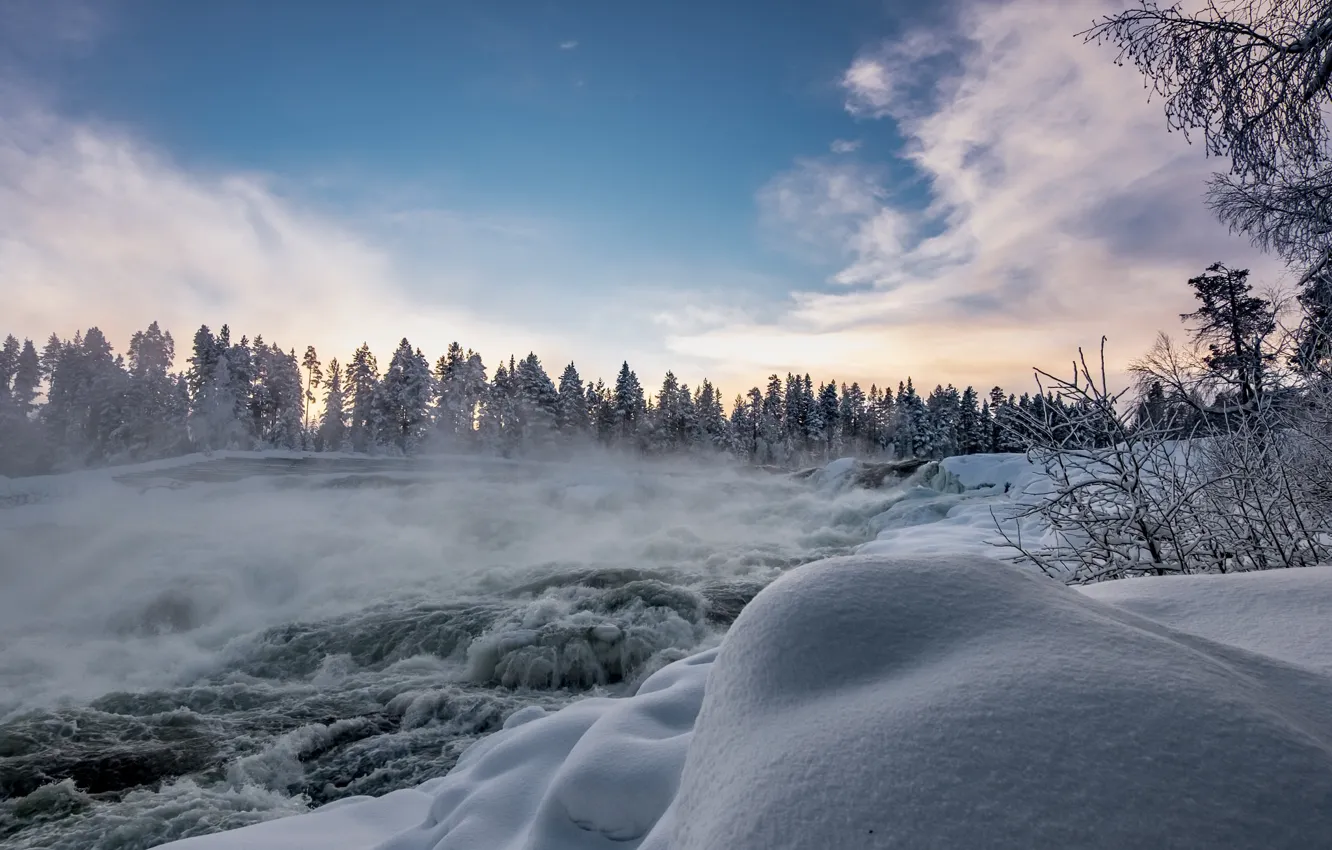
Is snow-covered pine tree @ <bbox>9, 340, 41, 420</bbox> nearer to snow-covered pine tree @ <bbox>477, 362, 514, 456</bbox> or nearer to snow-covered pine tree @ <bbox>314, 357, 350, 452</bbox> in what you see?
snow-covered pine tree @ <bbox>314, 357, 350, 452</bbox>

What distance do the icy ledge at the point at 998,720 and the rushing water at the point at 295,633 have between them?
5.21 meters

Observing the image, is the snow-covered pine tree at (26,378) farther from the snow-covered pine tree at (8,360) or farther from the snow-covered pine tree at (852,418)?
the snow-covered pine tree at (852,418)

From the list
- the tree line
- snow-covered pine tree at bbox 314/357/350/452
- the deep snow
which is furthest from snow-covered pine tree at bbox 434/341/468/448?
the deep snow

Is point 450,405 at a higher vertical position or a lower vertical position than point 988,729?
higher

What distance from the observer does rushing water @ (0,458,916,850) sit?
5750 millimetres

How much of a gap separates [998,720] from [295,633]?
1138 cm

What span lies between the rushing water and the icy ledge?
5211 millimetres

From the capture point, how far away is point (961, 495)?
65.6 feet

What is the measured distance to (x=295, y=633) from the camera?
10.0 metres

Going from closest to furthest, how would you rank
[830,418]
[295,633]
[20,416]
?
[295,633] → [20,416] → [830,418]

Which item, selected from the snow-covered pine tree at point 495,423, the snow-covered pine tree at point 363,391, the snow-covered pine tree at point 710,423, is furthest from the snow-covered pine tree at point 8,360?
the snow-covered pine tree at point 710,423

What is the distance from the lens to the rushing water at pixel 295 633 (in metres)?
5.75

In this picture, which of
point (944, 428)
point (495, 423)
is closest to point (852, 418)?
point (944, 428)

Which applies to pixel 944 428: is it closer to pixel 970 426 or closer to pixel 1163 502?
pixel 970 426
